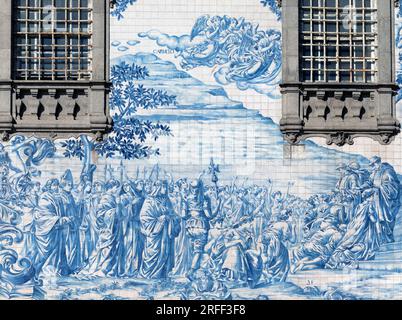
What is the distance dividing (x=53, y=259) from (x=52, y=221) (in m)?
0.69

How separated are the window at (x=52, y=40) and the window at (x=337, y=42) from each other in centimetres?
411

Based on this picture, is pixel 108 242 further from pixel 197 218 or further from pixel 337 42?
pixel 337 42

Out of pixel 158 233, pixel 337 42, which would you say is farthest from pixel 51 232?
pixel 337 42

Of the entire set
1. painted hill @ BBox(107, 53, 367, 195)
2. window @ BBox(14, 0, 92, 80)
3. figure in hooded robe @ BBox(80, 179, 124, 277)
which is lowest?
figure in hooded robe @ BBox(80, 179, 124, 277)

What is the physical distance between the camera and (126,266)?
20094 millimetres

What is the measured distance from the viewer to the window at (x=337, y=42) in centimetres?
2084

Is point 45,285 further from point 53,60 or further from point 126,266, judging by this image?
point 53,60

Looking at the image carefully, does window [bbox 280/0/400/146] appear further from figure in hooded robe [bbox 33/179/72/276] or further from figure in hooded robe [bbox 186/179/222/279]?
figure in hooded robe [bbox 33/179/72/276]

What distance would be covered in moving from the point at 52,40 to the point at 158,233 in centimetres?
410

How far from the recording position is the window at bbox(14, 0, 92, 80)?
20609mm

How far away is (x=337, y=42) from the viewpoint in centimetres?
2086

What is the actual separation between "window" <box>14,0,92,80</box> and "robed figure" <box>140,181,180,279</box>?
8.72 feet

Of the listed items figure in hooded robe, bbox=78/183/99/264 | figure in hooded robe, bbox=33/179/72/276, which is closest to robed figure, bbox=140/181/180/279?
figure in hooded robe, bbox=78/183/99/264
